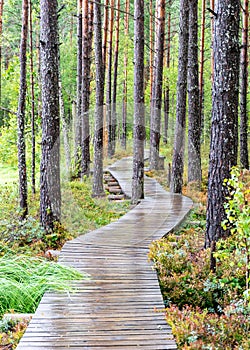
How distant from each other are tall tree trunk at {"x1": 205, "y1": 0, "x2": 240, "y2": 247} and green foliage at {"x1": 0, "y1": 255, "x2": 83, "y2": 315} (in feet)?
8.44

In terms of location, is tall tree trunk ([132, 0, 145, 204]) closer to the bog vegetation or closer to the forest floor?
the bog vegetation

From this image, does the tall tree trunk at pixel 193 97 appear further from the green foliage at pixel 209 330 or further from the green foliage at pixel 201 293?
the green foliage at pixel 209 330

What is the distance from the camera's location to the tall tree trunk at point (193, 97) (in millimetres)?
13742

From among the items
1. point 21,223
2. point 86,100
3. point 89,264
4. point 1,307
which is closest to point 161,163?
point 86,100

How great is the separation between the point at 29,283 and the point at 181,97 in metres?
8.48

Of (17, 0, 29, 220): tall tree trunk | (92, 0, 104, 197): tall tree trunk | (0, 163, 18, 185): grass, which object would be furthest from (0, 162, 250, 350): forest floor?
(0, 163, 18, 185): grass

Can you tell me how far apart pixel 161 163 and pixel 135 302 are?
14.0 m

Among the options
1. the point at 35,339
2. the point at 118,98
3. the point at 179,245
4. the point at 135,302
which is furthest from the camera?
the point at 118,98

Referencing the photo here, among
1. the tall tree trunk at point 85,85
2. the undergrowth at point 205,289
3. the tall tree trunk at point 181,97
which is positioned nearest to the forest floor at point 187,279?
the undergrowth at point 205,289

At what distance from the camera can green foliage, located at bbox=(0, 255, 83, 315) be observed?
19.7 feet

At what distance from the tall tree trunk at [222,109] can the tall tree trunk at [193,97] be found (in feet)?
22.1

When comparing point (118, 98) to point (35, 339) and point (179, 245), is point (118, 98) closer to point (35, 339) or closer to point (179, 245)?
point (179, 245)

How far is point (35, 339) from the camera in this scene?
183 inches

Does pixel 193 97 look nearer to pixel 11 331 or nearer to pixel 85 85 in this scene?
pixel 85 85
